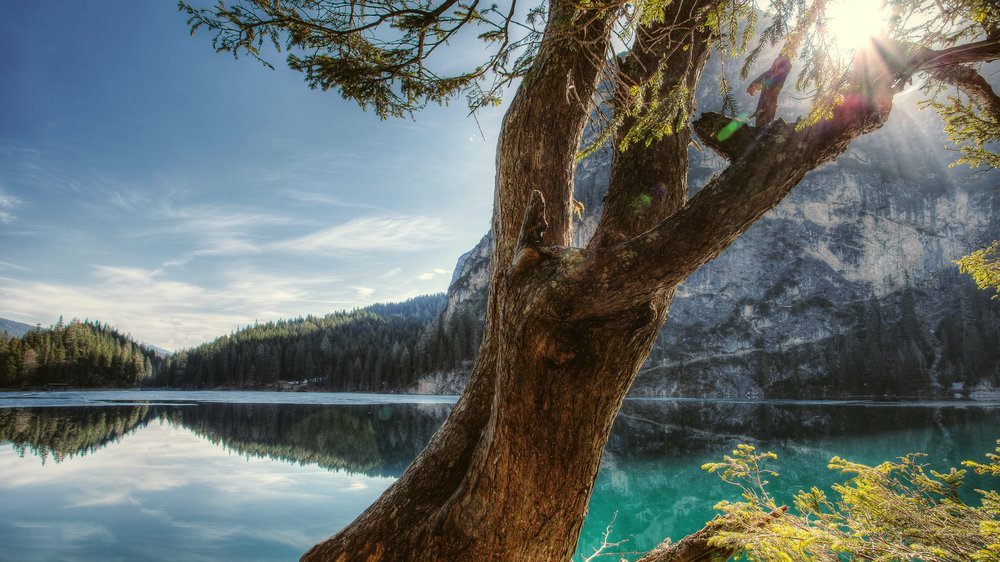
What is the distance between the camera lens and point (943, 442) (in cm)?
2039

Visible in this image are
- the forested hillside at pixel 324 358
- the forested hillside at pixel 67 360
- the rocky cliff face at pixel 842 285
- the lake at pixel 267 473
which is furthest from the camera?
the forested hillside at pixel 324 358

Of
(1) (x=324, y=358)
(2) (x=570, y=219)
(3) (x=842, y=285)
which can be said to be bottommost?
(1) (x=324, y=358)

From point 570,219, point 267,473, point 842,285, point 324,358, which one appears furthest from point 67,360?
point 842,285

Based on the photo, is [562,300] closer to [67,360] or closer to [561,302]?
[561,302]

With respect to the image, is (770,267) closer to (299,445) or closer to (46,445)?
(299,445)

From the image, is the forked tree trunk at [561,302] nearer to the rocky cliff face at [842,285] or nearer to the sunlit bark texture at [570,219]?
the sunlit bark texture at [570,219]

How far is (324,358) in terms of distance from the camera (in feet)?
227

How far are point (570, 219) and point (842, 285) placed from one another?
8545 cm

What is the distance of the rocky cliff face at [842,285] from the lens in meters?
64.4

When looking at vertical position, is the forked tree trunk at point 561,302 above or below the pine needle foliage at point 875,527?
above

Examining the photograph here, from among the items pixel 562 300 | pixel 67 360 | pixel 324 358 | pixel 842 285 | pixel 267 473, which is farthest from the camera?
pixel 842 285

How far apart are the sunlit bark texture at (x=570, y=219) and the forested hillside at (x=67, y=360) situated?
71.4m

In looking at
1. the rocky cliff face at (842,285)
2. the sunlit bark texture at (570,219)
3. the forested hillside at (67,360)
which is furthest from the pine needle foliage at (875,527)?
the forested hillside at (67,360)

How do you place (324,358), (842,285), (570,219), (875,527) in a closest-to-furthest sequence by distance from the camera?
1. (570,219)
2. (875,527)
3. (324,358)
4. (842,285)
